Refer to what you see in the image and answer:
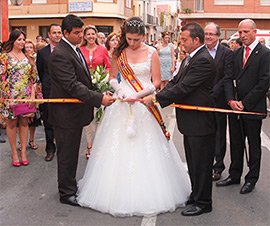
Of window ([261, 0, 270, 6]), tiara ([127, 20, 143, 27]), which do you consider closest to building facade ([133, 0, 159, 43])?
window ([261, 0, 270, 6])

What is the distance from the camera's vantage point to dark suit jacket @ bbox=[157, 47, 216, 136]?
154 inches

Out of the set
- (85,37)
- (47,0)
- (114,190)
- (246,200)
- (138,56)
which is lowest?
(246,200)

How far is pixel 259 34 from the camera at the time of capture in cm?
1638

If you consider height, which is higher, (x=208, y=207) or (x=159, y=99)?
(x=159, y=99)

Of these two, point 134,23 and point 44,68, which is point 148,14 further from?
point 134,23

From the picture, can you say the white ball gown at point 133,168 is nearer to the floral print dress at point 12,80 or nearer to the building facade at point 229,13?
the floral print dress at point 12,80

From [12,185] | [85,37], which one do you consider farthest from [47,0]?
[12,185]

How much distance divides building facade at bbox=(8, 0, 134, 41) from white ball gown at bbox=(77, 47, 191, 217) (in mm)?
31053

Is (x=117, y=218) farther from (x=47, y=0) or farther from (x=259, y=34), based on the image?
(x=47, y=0)

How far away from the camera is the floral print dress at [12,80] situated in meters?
5.77

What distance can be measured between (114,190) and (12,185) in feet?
6.21

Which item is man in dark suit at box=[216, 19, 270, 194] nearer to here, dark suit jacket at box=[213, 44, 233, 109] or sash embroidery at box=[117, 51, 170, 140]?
dark suit jacket at box=[213, 44, 233, 109]

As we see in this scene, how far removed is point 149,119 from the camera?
4.45 meters

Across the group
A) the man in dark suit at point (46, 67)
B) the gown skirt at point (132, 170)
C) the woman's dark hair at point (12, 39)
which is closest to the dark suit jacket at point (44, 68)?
the man in dark suit at point (46, 67)
